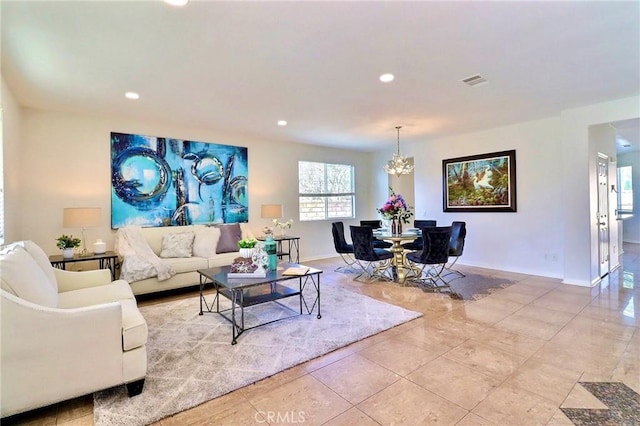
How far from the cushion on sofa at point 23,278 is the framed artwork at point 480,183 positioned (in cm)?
627

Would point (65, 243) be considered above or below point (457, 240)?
above

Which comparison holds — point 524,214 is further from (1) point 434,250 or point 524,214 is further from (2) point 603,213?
(1) point 434,250

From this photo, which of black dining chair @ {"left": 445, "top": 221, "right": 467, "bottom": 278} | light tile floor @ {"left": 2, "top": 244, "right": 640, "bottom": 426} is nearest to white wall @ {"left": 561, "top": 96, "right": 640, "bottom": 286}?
light tile floor @ {"left": 2, "top": 244, "right": 640, "bottom": 426}

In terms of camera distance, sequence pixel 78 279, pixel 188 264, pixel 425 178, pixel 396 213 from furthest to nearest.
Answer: pixel 425 178 → pixel 396 213 → pixel 188 264 → pixel 78 279

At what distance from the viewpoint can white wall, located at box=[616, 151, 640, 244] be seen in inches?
325

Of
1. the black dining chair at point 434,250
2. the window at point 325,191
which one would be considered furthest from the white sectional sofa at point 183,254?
the black dining chair at point 434,250

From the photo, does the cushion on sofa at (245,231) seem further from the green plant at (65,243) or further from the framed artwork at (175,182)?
→ the green plant at (65,243)

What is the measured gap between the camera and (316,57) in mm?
2783

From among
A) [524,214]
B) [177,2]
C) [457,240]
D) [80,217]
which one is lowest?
[457,240]

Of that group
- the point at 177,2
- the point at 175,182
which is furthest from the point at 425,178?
the point at 177,2

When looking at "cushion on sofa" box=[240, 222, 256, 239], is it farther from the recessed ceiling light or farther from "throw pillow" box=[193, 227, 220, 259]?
the recessed ceiling light

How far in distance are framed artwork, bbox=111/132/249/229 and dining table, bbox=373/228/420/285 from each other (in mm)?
2698

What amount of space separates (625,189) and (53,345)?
40.1 feet

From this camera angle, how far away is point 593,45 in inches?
105
